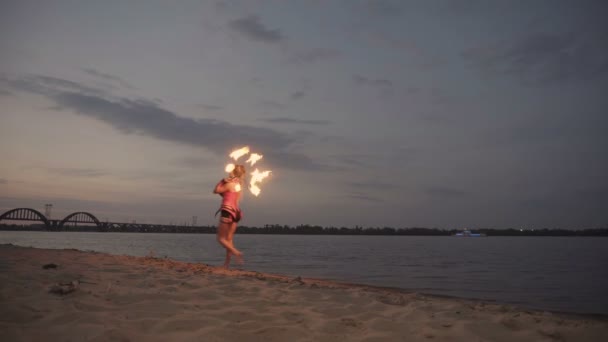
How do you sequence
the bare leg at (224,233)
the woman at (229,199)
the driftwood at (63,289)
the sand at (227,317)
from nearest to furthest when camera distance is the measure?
the sand at (227,317), the driftwood at (63,289), the woman at (229,199), the bare leg at (224,233)

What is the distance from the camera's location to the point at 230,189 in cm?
1091

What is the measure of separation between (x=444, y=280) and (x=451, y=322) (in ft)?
51.5

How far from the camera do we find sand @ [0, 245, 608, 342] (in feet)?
17.1

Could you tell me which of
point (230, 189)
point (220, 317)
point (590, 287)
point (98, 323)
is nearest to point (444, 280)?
point (590, 287)

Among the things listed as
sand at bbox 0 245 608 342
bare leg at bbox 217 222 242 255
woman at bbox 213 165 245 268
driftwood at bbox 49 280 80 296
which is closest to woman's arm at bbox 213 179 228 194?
woman at bbox 213 165 245 268

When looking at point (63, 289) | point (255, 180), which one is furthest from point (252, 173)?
point (63, 289)

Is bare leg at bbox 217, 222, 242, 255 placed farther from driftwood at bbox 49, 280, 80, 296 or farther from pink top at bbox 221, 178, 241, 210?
driftwood at bbox 49, 280, 80, 296

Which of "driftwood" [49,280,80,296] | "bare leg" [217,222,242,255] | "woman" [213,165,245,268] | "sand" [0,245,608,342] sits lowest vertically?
"sand" [0,245,608,342]

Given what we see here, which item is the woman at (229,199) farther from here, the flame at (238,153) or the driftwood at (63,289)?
the driftwood at (63,289)

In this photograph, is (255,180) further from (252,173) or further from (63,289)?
(63,289)

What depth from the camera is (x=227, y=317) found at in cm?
613

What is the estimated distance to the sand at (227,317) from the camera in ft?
17.1

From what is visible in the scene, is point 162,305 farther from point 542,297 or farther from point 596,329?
point 542,297

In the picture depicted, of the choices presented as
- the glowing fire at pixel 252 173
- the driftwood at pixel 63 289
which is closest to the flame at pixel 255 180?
the glowing fire at pixel 252 173
